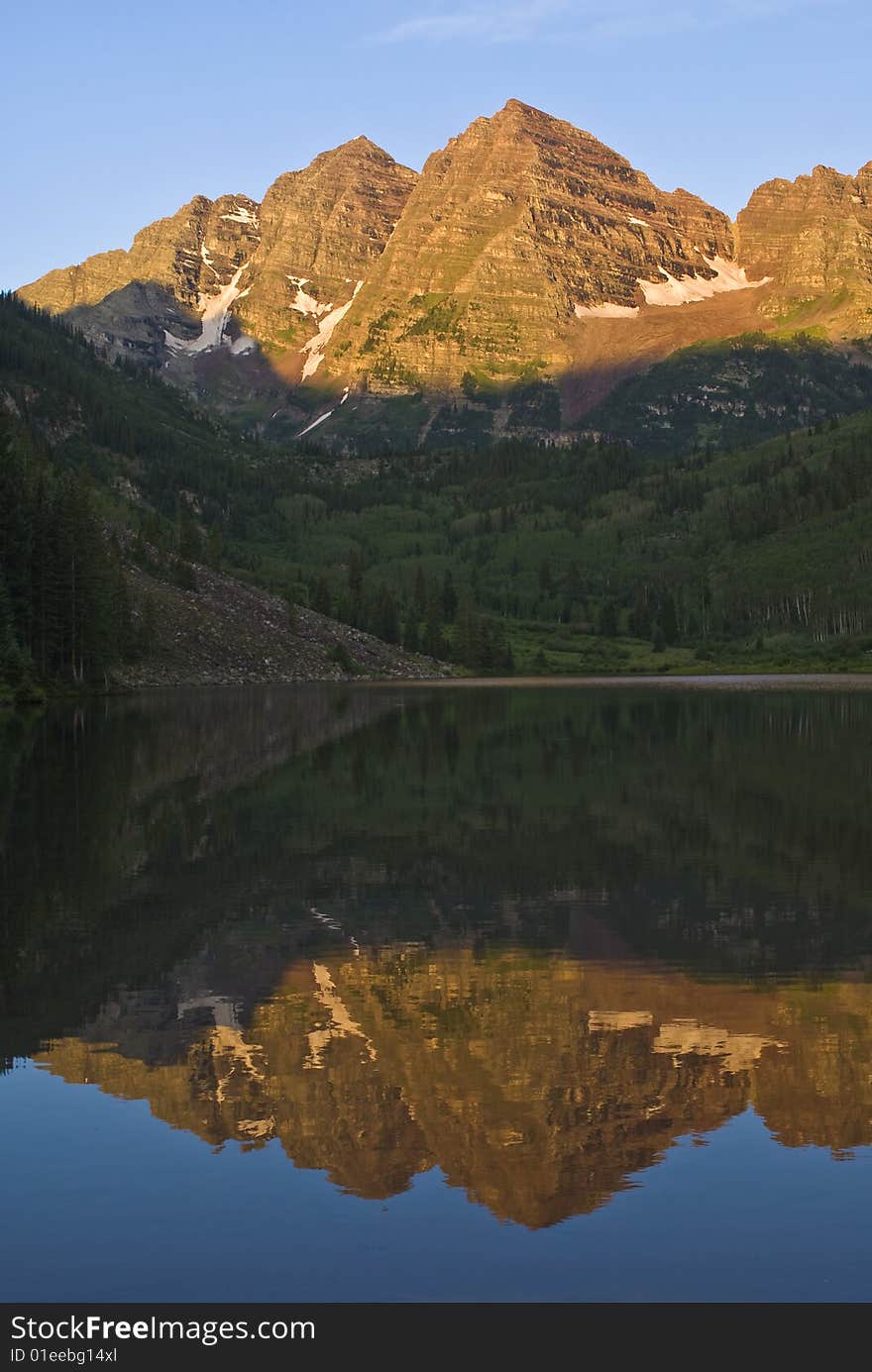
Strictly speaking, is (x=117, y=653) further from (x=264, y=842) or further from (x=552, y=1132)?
(x=552, y=1132)

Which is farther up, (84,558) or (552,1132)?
(84,558)

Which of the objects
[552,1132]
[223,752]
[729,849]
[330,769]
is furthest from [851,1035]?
[223,752]

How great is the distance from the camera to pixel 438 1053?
771 inches

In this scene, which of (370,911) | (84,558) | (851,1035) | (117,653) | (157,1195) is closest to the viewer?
Answer: (157,1195)

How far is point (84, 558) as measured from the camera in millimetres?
152625

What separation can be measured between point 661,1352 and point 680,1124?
5.42 m

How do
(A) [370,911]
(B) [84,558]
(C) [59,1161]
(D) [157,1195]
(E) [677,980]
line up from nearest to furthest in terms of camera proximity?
1. (D) [157,1195]
2. (C) [59,1161]
3. (E) [677,980]
4. (A) [370,911]
5. (B) [84,558]

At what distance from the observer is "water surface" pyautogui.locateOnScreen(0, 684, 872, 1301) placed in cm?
1329

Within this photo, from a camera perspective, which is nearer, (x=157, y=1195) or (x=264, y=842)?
(x=157, y=1195)

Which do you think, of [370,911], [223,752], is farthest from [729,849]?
[223,752]

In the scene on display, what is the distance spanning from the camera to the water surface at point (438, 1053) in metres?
13.3

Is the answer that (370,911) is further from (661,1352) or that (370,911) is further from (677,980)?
(661,1352)

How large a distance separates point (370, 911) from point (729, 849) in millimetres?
12258

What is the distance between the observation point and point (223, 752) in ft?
245
